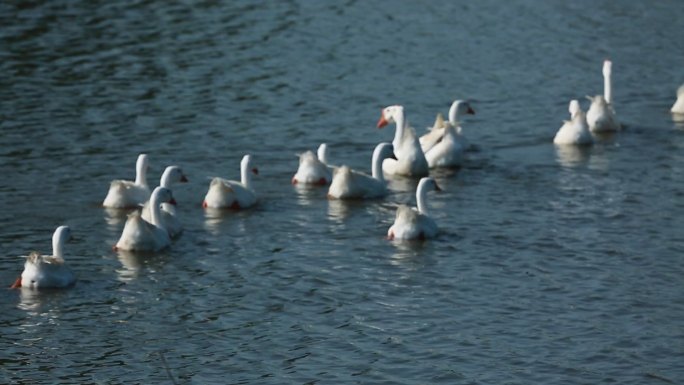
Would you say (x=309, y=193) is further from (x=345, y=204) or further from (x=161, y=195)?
(x=161, y=195)

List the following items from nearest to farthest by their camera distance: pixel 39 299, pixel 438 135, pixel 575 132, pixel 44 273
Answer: pixel 39 299, pixel 44 273, pixel 438 135, pixel 575 132

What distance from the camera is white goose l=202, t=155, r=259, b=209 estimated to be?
2166 cm

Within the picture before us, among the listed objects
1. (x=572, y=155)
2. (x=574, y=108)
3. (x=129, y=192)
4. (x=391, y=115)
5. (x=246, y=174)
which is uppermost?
(x=391, y=115)

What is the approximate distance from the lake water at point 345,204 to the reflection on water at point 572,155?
0.23 feet

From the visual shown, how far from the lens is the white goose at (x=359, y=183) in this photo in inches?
871

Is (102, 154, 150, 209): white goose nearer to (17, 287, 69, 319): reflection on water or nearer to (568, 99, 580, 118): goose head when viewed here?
(17, 287, 69, 319): reflection on water

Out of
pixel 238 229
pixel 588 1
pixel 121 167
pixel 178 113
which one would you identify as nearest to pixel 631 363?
pixel 238 229

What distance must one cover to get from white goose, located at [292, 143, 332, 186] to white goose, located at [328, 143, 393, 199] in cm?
48

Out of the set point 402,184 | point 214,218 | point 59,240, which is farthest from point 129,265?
point 402,184

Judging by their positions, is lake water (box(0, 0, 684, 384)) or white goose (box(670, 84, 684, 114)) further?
white goose (box(670, 84, 684, 114))

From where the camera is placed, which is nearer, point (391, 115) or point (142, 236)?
point (142, 236)

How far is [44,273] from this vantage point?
59.4 feet

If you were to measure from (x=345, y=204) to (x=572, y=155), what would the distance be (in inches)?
185

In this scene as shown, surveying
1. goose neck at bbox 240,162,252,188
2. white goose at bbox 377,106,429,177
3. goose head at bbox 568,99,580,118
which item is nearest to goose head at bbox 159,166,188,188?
goose neck at bbox 240,162,252,188
